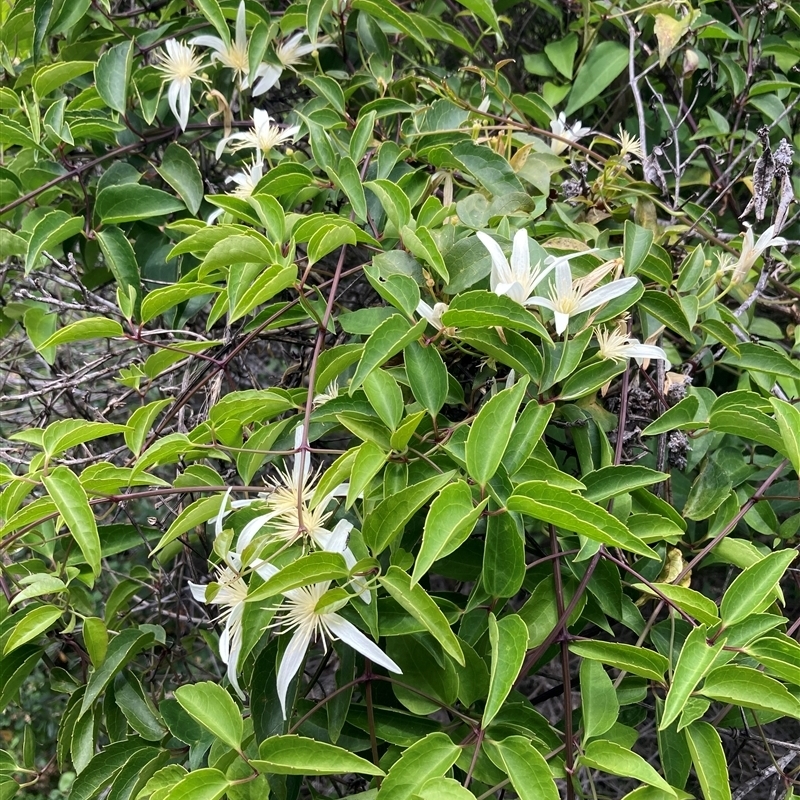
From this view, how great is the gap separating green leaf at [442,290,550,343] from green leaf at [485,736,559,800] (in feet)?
1.10

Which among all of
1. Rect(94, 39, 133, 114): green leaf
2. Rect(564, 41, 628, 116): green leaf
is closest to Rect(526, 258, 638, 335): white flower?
Rect(564, 41, 628, 116): green leaf

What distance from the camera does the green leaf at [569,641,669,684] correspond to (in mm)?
612

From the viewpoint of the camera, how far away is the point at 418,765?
0.59m

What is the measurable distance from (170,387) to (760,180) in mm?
846

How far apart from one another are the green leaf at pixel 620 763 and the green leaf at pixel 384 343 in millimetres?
359

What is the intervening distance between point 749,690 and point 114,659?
2.08ft

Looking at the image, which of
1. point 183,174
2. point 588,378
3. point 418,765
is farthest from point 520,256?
point 183,174

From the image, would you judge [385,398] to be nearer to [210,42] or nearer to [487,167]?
[487,167]

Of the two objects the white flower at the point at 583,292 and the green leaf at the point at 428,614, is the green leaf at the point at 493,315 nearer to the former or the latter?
the white flower at the point at 583,292

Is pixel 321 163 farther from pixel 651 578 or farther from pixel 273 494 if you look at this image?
pixel 651 578

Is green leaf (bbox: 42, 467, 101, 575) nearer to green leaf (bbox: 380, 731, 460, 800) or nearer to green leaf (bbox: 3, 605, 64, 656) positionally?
green leaf (bbox: 3, 605, 64, 656)

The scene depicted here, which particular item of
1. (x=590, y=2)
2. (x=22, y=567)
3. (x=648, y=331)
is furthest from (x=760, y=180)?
(x=22, y=567)

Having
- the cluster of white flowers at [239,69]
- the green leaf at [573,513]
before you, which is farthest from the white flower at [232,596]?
the cluster of white flowers at [239,69]

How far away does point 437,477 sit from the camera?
0.61 meters
